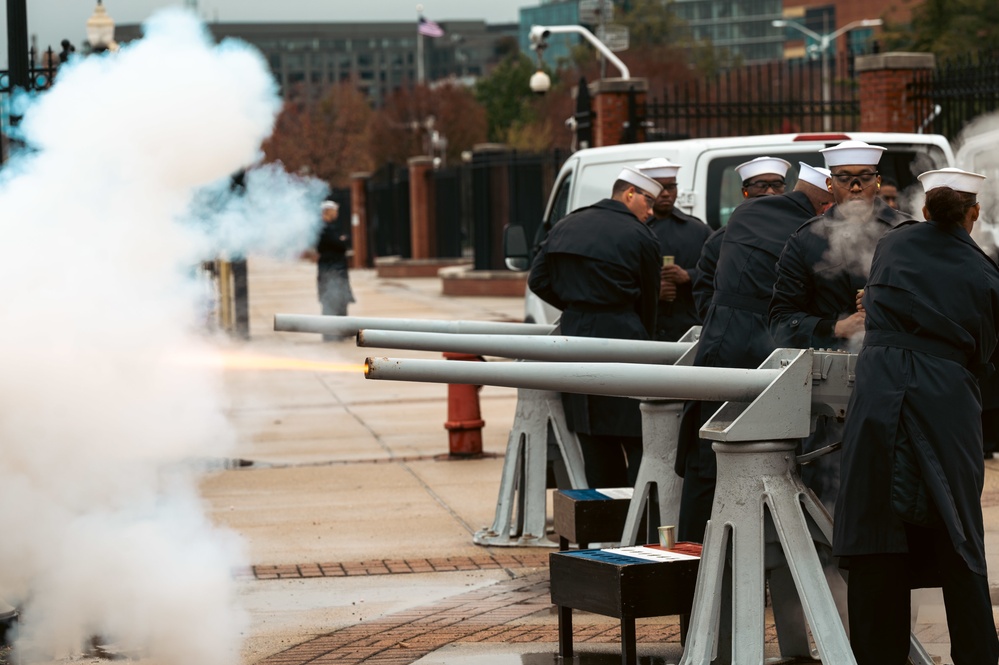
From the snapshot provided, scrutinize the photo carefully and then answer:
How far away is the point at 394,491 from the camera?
32.8ft

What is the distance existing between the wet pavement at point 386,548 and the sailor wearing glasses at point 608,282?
29.9 inches

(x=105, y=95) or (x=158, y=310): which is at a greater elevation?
(x=105, y=95)

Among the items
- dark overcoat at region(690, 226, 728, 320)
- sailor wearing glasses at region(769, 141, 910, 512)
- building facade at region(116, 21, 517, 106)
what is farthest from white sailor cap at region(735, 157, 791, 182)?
building facade at region(116, 21, 517, 106)

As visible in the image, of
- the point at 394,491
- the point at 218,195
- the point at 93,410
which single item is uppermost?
the point at 218,195

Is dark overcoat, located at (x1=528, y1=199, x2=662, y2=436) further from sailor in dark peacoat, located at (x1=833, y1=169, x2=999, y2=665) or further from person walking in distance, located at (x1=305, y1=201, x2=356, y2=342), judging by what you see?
person walking in distance, located at (x1=305, y1=201, x2=356, y2=342)

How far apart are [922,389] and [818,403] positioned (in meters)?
0.57

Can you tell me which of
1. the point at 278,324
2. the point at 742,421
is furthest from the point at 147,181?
the point at 742,421

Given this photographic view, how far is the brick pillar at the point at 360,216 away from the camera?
42562 millimetres

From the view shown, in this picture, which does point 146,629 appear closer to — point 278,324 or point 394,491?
point 278,324

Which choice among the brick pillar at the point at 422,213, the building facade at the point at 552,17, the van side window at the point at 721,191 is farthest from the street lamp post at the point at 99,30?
the building facade at the point at 552,17

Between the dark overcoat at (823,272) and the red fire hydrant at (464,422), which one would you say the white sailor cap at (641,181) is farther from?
the red fire hydrant at (464,422)

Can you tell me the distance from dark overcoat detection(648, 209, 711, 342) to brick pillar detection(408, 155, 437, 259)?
1076 inches

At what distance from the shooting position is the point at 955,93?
17.9 m

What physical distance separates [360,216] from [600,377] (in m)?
38.6
